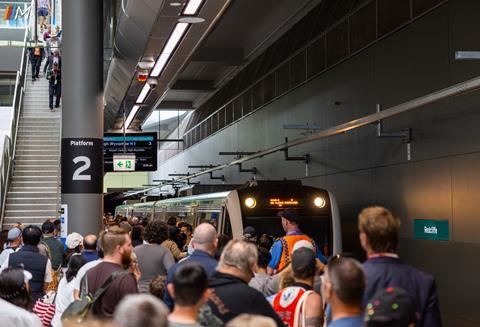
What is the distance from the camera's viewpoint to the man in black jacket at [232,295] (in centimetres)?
447

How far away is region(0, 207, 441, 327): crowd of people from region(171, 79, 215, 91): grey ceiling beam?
2154 cm

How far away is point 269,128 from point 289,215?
13.7 m

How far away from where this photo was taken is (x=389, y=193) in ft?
48.1

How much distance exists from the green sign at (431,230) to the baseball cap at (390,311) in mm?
9308

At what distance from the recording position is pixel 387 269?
4.51 meters

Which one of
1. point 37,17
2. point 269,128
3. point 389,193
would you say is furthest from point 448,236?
point 37,17

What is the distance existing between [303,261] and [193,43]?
9246mm

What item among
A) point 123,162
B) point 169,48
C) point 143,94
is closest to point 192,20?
point 169,48

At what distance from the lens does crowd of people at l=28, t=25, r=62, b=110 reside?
24141mm

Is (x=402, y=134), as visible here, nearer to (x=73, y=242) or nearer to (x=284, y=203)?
(x=284, y=203)

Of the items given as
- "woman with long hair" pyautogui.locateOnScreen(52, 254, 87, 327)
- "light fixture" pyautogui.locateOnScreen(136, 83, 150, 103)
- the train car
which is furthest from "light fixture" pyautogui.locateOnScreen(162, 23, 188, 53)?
"woman with long hair" pyautogui.locateOnScreen(52, 254, 87, 327)

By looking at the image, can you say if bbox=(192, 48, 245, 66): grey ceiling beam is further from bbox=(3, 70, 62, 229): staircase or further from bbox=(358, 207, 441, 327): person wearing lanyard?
bbox=(358, 207, 441, 327): person wearing lanyard

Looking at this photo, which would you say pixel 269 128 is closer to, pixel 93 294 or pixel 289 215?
pixel 289 215

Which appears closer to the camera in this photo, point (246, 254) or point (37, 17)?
point (246, 254)
